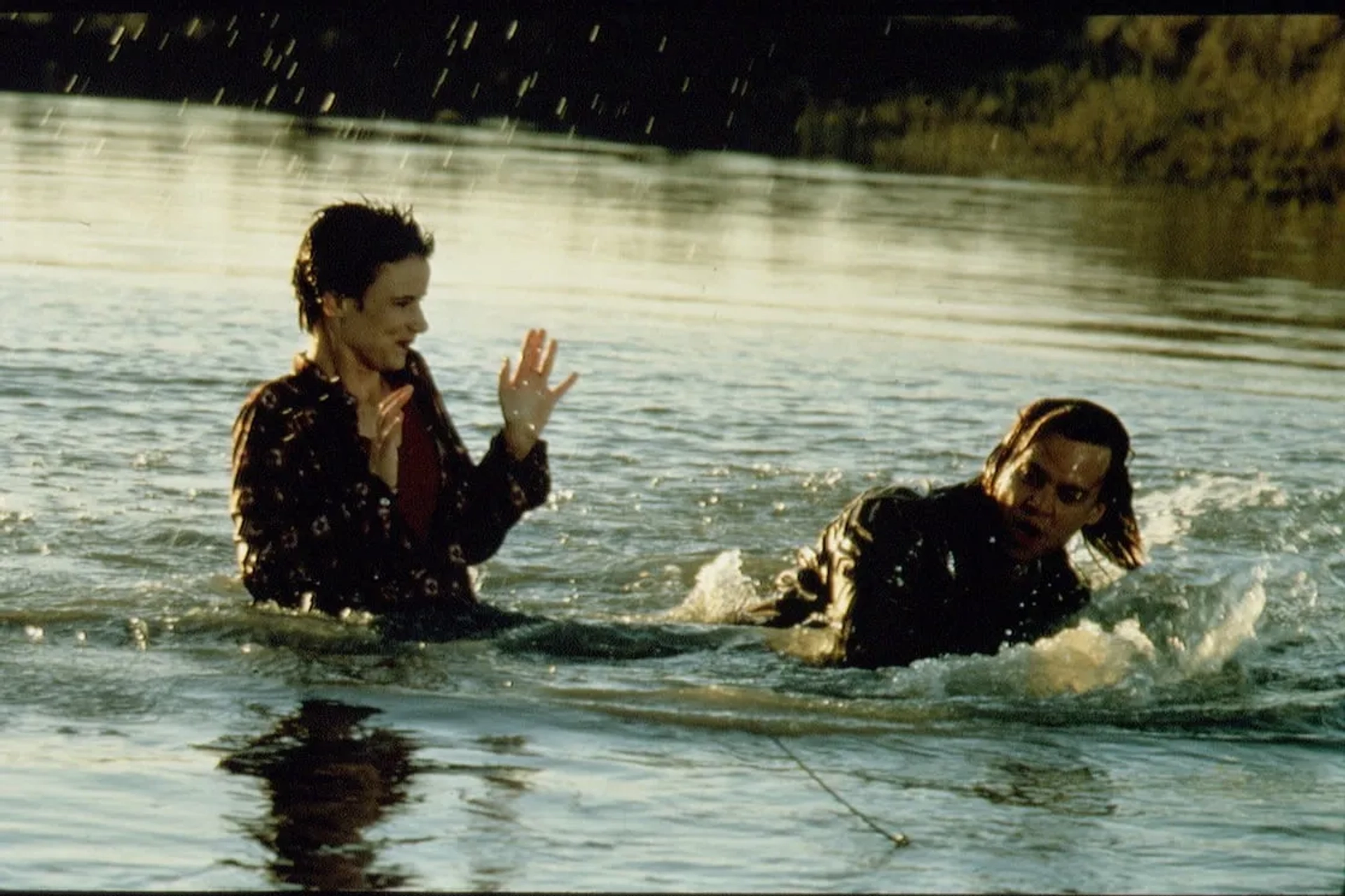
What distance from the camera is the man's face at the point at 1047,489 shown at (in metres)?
6.82

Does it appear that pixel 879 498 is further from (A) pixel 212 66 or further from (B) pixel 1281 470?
(A) pixel 212 66

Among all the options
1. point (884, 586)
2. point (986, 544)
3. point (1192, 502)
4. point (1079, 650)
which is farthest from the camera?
point (1192, 502)

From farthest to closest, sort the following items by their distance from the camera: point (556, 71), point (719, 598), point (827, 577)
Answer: point (556, 71) → point (719, 598) → point (827, 577)

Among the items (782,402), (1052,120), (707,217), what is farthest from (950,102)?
(782,402)

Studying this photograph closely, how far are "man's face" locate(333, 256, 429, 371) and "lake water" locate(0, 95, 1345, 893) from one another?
0.75m

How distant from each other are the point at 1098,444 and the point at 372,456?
1888mm

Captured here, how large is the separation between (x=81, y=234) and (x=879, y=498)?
12742mm

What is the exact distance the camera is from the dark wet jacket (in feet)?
22.5

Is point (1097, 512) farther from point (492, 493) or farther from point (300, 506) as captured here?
point (300, 506)

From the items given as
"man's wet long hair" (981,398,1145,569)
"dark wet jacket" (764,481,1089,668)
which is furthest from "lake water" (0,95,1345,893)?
"man's wet long hair" (981,398,1145,569)

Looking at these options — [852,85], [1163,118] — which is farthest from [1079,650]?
[852,85]

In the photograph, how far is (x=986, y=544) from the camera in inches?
274

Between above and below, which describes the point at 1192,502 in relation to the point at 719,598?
above

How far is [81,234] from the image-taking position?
734 inches
